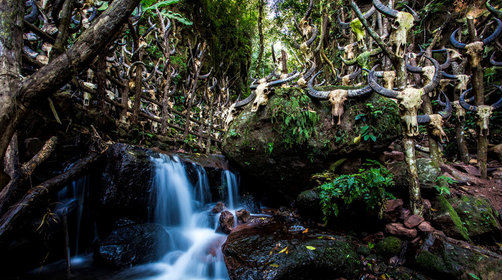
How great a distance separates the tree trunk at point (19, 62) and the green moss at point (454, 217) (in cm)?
633

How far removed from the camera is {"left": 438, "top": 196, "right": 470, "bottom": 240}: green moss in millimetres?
3550

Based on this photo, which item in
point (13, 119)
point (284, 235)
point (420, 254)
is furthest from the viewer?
point (284, 235)

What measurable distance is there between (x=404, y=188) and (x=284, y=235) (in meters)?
2.94

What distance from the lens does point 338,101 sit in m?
5.43

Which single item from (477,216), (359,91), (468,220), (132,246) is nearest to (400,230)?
(468,220)

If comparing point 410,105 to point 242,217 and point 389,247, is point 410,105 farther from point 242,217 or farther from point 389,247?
point 242,217

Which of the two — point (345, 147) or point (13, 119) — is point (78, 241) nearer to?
point (13, 119)

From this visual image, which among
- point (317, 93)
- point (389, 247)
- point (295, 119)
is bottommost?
point (389, 247)

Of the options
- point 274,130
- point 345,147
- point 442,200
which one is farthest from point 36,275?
point 442,200

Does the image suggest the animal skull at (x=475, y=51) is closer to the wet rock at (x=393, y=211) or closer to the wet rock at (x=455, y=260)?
the wet rock at (x=393, y=211)

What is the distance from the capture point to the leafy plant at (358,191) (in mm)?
4043

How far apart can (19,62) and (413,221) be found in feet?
21.8

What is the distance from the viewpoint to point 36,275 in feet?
11.2

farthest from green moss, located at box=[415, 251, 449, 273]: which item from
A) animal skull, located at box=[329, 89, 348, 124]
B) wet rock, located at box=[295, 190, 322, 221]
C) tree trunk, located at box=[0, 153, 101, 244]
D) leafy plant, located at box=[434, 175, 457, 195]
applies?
tree trunk, located at box=[0, 153, 101, 244]
